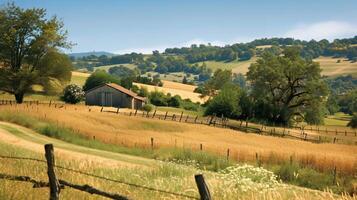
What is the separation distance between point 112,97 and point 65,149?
67.5m

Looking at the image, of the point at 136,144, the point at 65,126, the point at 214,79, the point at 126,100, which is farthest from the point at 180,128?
the point at 214,79

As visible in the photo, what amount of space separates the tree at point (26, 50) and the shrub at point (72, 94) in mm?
20960

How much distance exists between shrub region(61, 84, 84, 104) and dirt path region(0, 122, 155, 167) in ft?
182

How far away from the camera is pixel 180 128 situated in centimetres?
6041

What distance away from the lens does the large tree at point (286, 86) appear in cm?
8200

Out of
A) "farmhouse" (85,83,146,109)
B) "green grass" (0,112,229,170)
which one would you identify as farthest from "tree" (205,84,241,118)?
"green grass" (0,112,229,170)

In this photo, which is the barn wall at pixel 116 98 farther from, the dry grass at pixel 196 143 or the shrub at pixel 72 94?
the dry grass at pixel 196 143

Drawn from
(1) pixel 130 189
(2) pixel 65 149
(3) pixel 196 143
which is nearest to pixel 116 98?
(3) pixel 196 143

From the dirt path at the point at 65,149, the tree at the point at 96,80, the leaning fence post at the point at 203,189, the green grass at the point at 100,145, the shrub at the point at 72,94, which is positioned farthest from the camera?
the tree at the point at 96,80

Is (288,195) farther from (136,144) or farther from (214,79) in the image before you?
(214,79)

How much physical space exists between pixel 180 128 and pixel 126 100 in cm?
3794

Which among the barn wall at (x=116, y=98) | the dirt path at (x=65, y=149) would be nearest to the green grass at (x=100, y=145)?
the dirt path at (x=65, y=149)

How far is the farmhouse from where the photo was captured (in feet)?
316

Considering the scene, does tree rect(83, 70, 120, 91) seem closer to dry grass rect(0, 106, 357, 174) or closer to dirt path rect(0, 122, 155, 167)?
dry grass rect(0, 106, 357, 174)
